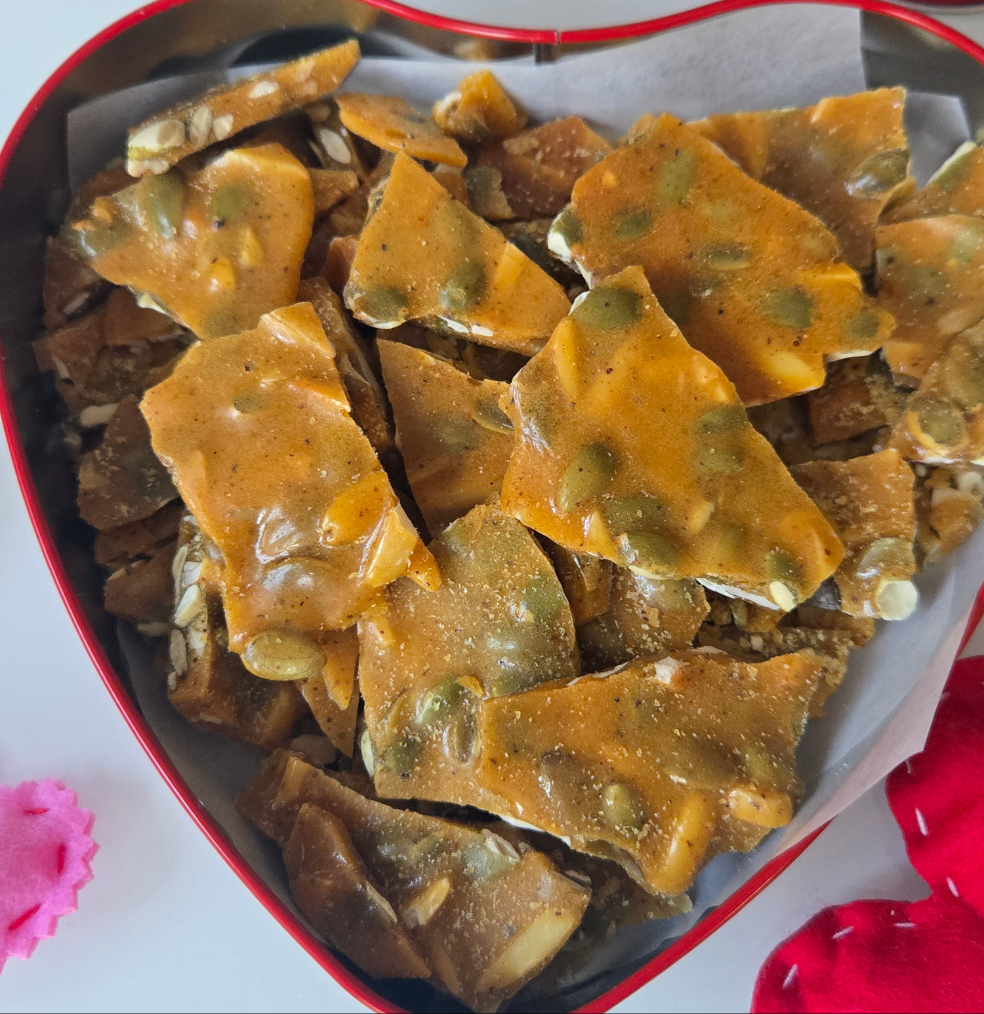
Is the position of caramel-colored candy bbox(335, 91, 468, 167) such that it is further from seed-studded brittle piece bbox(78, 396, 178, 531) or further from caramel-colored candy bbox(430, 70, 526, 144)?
seed-studded brittle piece bbox(78, 396, 178, 531)

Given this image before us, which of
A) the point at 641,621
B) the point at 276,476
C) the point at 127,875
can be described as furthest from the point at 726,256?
the point at 127,875

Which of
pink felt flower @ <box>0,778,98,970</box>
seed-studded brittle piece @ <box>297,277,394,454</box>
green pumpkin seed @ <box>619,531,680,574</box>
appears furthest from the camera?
pink felt flower @ <box>0,778,98,970</box>

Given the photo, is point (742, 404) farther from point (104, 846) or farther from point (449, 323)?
point (104, 846)

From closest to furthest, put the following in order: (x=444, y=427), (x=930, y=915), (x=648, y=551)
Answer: (x=648, y=551)
(x=444, y=427)
(x=930, y=915)

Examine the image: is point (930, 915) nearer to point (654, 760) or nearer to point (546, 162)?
point (654, 760)

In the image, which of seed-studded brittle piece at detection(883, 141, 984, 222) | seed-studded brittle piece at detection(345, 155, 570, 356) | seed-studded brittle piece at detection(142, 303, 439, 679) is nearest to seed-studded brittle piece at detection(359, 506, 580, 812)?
seed-studded brittle piece at detection(142, 303, 439, 679)

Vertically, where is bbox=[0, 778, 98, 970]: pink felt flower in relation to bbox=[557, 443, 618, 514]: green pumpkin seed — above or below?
below
